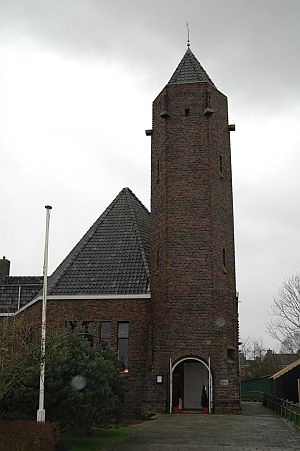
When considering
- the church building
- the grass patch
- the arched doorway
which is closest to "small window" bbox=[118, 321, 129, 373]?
the church building

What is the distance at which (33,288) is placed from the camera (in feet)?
113

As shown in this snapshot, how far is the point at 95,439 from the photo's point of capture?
1670cm

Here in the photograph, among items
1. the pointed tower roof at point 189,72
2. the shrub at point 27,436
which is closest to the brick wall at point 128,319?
the pointed tower roof at point 189,72

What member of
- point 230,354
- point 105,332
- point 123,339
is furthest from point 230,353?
point 105,332

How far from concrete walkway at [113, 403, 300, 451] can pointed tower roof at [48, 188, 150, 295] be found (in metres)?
7.39

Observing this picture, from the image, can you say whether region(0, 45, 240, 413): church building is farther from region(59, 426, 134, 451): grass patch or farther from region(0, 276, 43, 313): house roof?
region(59, 426, 134, 451): grass patch

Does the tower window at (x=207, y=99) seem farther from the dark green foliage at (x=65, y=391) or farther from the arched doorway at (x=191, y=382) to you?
the dark green foliage at (x=65, y=391)

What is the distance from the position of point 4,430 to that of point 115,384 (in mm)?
6527

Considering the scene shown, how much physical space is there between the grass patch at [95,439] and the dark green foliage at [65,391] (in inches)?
19.0

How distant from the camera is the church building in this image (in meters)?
24.9

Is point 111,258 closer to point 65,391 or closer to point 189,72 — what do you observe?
point 189,72

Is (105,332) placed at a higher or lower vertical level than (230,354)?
higher

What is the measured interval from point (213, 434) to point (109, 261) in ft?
43.8

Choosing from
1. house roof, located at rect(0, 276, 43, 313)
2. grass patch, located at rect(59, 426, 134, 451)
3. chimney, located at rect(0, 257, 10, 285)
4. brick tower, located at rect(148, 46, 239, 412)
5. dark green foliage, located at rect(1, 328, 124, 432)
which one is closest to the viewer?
grass patch, located at rect(59, 426, 134, 451)
